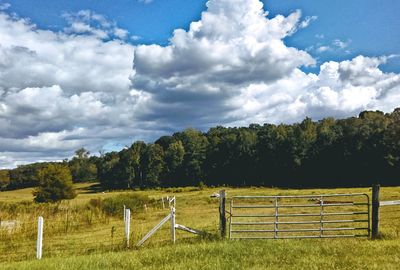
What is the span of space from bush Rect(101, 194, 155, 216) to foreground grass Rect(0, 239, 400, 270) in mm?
23133

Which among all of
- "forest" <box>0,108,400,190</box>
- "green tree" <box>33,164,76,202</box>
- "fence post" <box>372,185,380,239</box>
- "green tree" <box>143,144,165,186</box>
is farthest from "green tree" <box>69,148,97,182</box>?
"fence post" <box>372,185,380,239</box>

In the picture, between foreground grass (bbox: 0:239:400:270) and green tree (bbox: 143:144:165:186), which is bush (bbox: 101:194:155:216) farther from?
green tree (bbox: 143:144:165:186)

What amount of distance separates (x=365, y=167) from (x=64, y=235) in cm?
8447

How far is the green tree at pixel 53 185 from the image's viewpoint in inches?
2375

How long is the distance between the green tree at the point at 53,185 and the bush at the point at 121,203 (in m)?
Result: 19.0

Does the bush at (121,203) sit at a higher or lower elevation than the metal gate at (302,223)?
lower

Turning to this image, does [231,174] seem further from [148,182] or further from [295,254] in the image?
[295,254]

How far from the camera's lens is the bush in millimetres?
37481

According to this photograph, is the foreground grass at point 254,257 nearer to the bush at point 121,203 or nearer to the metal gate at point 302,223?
the metal gate at point 302,223

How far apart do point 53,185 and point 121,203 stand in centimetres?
2588

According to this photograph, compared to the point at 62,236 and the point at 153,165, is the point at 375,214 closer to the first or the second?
the point at 62,236

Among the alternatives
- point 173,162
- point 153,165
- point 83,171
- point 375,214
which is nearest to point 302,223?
point 375,214

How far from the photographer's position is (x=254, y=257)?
13.0 meters

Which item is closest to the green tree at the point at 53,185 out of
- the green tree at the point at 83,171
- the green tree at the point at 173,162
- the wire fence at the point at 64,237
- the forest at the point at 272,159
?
the wire fence at the point at 64,237
